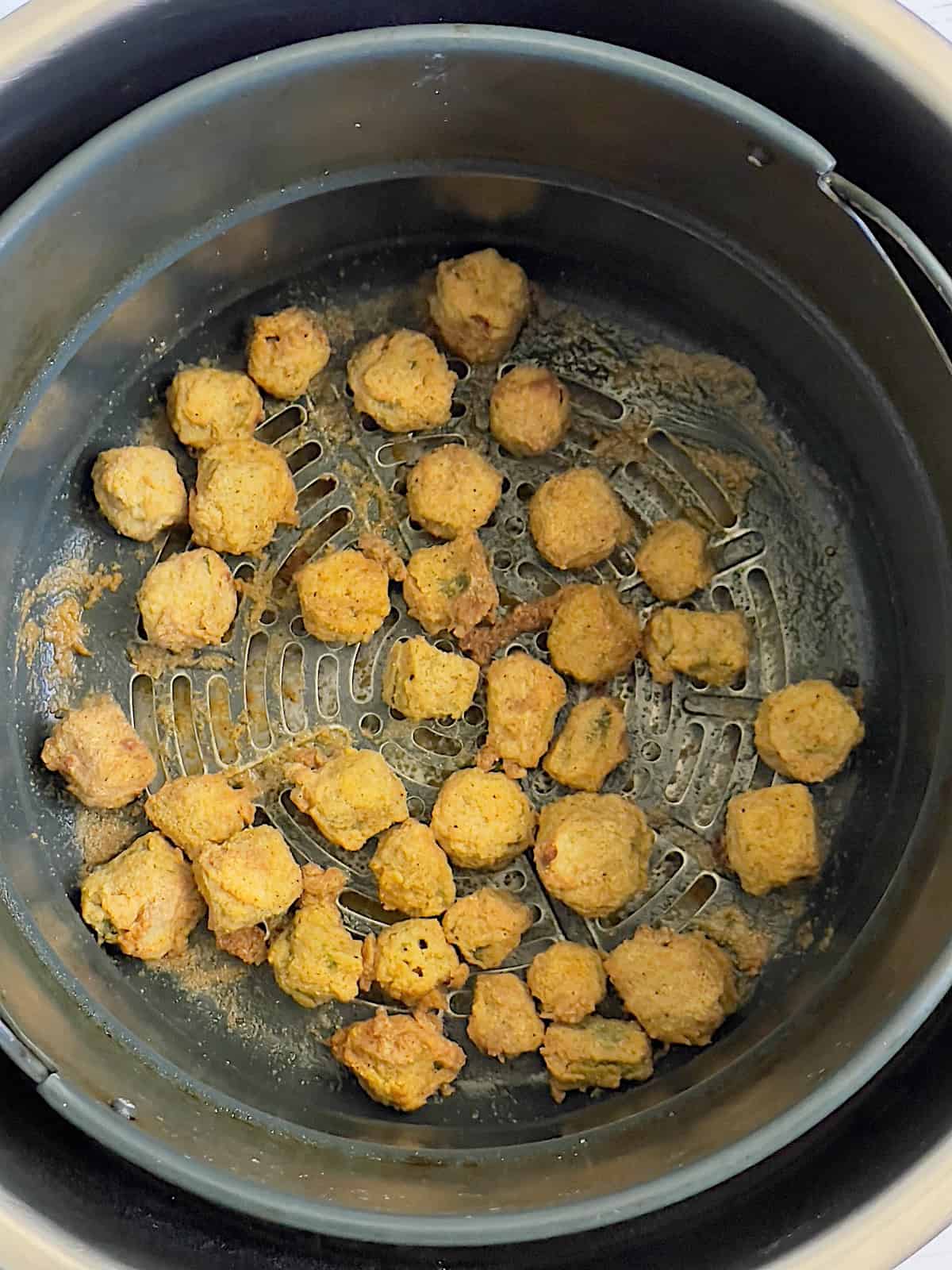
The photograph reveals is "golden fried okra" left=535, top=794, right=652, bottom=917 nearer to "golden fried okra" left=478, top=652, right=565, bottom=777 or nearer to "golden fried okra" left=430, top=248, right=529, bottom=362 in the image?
"golden fried okra" left=478, top=652, right=565, bottom=777

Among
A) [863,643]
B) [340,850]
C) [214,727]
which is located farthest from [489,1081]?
[863,643]

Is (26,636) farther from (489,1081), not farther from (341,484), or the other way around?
(489,1081)

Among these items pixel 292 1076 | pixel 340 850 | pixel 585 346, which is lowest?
pixel 292 1076

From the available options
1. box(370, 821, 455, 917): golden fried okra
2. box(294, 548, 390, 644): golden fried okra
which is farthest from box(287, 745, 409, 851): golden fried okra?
box(294, 548, 390, 644): golden fried okra

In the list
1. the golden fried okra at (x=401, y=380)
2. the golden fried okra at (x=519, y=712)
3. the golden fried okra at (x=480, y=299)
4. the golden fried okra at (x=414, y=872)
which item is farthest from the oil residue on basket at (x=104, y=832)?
the golden fried okra at (x=480, y=299)

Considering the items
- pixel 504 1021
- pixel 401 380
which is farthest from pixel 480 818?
pixel 401 380
